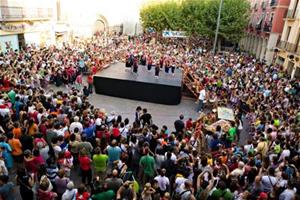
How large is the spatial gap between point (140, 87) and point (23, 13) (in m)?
16.6

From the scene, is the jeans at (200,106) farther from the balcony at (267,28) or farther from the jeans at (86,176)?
the balcony at (267,28)

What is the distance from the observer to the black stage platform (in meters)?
17.8

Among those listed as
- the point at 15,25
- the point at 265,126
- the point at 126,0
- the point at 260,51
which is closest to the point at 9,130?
the point at 265,126

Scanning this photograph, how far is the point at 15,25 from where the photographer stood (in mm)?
25016

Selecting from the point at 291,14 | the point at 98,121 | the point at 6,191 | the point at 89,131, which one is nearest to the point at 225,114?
the point at 98,121

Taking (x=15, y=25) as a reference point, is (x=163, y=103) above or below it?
below

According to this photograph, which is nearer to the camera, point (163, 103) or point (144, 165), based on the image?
point (144, 165)

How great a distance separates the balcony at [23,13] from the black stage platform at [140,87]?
39.7 feet

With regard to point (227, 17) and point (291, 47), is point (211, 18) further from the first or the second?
point (291, 47)

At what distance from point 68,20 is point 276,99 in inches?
1110

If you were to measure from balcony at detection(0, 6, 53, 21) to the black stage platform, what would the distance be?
12.1m

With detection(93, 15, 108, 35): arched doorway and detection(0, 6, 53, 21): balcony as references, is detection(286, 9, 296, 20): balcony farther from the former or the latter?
detection(93, 15, 108, 35): arched doorway

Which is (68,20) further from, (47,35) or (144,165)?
(144,165)

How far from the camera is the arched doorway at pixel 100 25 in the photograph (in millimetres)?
45688
